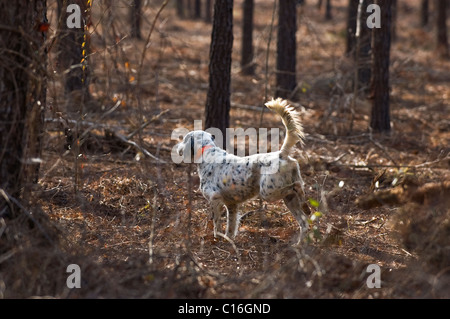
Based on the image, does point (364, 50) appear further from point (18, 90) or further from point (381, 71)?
point (18, 90)

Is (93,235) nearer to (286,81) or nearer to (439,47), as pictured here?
(286,81)

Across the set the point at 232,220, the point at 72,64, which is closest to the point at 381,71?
the point at 72,64

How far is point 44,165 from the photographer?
31.1 ft

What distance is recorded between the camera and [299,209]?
7.46 m

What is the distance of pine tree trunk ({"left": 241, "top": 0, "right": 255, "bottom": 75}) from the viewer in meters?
19.2

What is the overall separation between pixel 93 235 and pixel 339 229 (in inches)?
114

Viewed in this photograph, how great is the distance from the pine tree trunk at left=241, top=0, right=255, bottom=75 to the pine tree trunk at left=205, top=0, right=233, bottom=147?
344 inches

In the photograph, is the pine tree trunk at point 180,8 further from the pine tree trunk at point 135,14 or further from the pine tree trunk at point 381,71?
the pine tree trunk at point 381,71

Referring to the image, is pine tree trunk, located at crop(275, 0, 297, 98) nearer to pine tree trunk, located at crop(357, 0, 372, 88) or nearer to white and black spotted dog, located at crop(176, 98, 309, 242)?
pine tree trunk, located at crop(357, 0, 372, 88)

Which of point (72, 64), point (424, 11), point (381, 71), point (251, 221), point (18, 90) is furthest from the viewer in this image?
point (424, 11)

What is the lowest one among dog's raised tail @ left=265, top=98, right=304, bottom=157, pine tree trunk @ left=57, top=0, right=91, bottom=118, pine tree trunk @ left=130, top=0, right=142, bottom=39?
dog's raised tail @ left=265, top=98, right=304, bottom=157

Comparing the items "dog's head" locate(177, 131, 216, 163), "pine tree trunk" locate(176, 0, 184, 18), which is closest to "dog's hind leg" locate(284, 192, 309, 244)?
"dog's head" locate(177, 131, 216, 163)

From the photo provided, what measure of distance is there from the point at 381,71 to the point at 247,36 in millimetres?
7880
